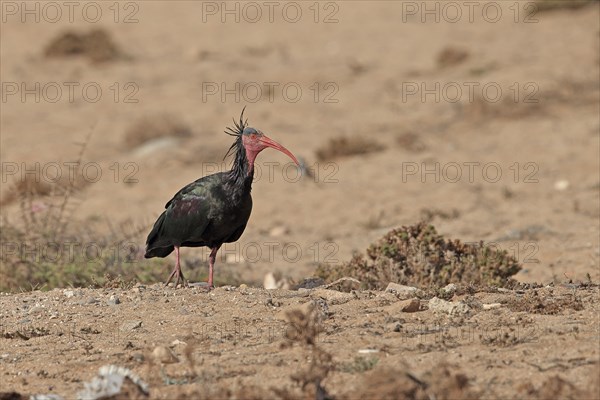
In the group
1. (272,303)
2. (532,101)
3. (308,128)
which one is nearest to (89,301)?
(272,303)

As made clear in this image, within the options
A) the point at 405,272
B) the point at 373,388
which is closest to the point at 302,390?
the point at 373,388

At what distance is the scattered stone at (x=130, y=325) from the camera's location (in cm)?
779

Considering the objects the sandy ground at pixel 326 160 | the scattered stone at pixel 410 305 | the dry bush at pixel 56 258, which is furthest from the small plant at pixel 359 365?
the dry bush at pixel 56 258

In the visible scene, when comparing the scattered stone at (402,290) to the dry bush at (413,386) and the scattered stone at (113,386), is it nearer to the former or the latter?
the dry bush at (413,386)

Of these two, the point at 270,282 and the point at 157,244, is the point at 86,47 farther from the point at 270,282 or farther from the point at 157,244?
the point at 157,244

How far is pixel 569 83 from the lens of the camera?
21.5 m

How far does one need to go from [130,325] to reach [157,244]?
2100 mm

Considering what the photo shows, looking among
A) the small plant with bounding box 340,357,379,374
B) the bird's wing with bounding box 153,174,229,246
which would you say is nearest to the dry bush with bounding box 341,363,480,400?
the small plant with bounding box 340,357,379,374

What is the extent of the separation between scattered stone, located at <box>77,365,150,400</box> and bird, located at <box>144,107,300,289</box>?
3.06 metres

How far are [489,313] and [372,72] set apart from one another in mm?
17984

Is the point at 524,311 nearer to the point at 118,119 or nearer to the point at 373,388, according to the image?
the point at 373,388

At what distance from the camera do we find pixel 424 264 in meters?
10.1

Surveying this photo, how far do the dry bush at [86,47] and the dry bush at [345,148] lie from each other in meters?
9.76

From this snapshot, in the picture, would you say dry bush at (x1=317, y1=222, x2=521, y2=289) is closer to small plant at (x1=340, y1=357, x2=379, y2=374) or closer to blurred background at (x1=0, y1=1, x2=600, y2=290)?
blurred background at (x1=0, y1=1, x2=600, y2=290)
